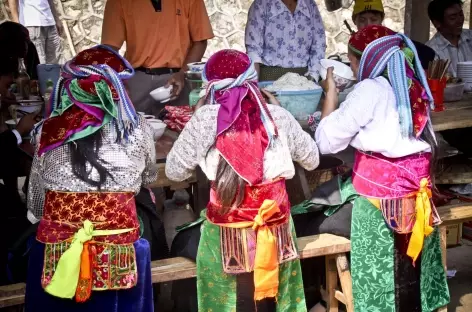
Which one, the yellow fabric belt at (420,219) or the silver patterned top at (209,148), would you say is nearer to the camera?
the silver patterned top at (209,148)

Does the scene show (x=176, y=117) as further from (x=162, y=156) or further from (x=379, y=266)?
(x=379, y=266)

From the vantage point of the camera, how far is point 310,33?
5762 mm

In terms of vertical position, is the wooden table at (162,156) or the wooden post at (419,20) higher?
the wooden post at (419,20)

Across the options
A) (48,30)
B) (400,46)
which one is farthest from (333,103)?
(48,30)

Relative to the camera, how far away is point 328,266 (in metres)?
3.90

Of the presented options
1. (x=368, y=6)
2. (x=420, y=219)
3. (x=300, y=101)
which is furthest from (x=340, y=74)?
(x=368, y=6)

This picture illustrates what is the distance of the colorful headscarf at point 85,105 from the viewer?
294 centimetres

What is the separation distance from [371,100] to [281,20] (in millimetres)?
2345

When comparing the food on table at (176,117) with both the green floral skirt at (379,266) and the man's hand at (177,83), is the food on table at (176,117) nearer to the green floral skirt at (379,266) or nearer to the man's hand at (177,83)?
the man's hand at (177,83)

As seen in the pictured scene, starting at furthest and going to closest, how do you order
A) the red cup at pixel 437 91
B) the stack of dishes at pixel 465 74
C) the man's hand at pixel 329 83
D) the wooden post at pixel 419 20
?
the wooden post at pixel 419 20, the stack of dishes at pixel 465 74, the red cup at pixel 437 91, the man's hand at pixel 329 83

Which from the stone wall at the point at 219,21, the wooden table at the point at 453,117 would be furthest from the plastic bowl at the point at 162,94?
the stone wall at the point at 219,21

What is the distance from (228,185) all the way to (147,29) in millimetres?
2714

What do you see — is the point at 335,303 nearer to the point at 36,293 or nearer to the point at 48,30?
the point at 36,293

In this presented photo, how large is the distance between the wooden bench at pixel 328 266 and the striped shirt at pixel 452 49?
2088 mm
